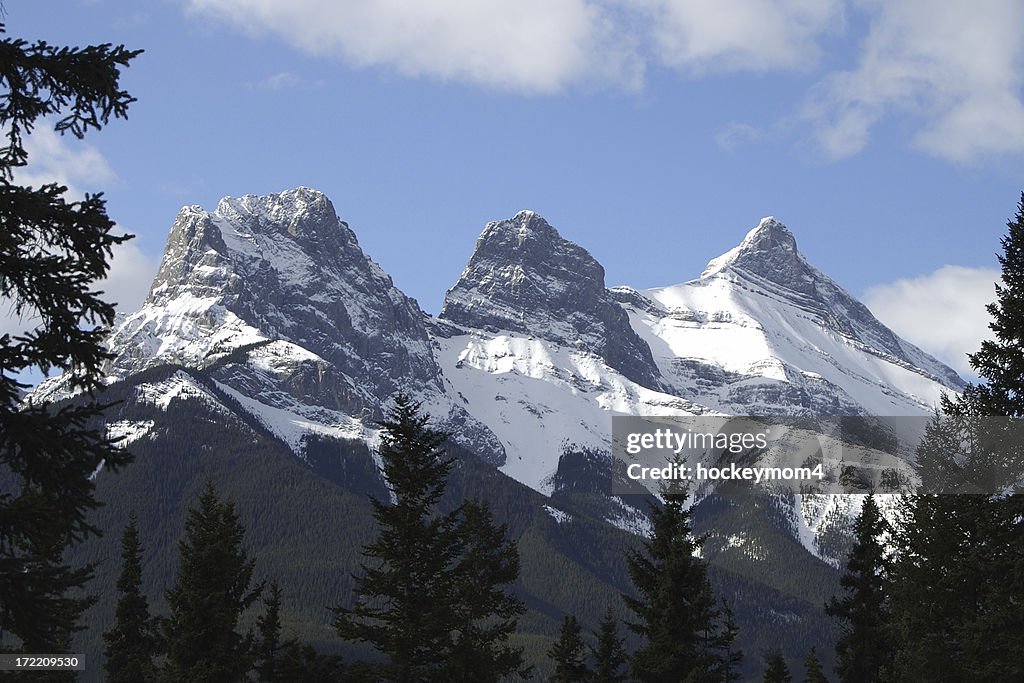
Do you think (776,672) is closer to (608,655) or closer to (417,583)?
(608,655)

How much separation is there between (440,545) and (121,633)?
1018 inches

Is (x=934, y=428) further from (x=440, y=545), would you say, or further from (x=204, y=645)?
(x=204, y=645)

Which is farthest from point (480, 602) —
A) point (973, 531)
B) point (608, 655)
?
point (608, 655)

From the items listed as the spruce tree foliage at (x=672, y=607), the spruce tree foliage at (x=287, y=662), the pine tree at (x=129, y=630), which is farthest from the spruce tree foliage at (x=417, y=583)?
the pine tree at (x=129, y=630)

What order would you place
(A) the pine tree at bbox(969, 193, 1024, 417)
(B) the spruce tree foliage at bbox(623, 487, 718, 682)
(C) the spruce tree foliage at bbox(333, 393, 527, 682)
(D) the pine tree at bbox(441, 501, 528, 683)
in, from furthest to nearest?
(B) the spruce tree foliage at bbox(623, 487, 718, 682) → (D) the pine tree at bbox(441, 501, 528, 683) → (C) the spruce tree foliage at bbox(333, 393, 527, 682) → (A) the pine tree at bbox(969, 193, 1024, 417)

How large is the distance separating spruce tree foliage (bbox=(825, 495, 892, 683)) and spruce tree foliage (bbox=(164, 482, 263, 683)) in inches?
910

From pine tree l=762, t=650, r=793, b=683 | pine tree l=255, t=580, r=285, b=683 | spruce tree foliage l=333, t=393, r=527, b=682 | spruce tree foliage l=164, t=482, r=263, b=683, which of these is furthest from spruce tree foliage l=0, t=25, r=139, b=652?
pine tree l=762, t=650, r=793, b=683

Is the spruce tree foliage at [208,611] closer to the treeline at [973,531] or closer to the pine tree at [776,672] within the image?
the treeline at [973,531]

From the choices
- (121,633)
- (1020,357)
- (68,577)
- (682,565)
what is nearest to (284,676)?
(121,633)

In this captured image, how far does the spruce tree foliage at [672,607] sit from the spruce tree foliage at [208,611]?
12959 millimetres

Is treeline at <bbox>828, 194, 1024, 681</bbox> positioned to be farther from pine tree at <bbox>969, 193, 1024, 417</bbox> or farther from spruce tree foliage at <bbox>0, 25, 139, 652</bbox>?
spruce tree foliage at <bbox>0, 25, 139, 652</bbox>

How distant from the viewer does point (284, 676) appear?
53125 mm

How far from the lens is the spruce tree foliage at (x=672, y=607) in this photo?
42.2 meters

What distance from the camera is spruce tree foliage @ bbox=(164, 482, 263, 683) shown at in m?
43.3
